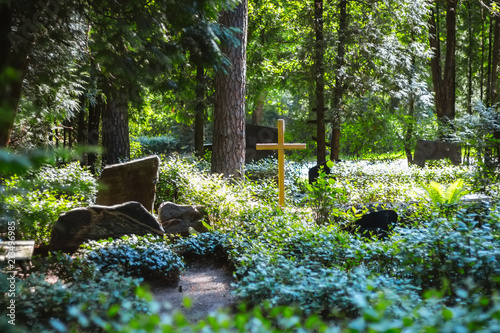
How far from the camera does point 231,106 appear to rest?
1018 centimetres

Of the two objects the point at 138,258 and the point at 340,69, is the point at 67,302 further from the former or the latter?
the point at 340,69

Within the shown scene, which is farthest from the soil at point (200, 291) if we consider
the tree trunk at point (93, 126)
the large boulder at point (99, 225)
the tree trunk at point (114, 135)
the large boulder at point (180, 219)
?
the tree trunk at point (93, 126)

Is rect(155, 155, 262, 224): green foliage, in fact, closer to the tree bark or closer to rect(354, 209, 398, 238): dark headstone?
rect(354, 209, 398, 238): dark headstone

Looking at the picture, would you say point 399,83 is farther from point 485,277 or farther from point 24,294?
point 24,294

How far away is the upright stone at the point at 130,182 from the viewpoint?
852 centimetres

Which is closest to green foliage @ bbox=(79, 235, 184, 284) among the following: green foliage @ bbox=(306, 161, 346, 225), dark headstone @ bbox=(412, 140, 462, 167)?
green foliage @ bbox=(306, 161, 346, 225)

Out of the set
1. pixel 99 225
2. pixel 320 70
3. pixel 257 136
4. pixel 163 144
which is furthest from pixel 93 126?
pixel 163 144

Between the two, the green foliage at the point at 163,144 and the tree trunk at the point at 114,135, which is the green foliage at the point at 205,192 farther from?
the green foliage at the point at 163,144

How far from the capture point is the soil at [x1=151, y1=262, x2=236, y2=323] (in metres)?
4.52

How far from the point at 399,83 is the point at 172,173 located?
7901 mm

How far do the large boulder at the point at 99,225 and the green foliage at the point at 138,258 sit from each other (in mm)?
701

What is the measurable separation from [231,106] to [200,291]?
564cm

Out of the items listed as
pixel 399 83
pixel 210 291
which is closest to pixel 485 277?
pixel 210 291

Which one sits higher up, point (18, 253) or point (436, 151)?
point (436, 151)
